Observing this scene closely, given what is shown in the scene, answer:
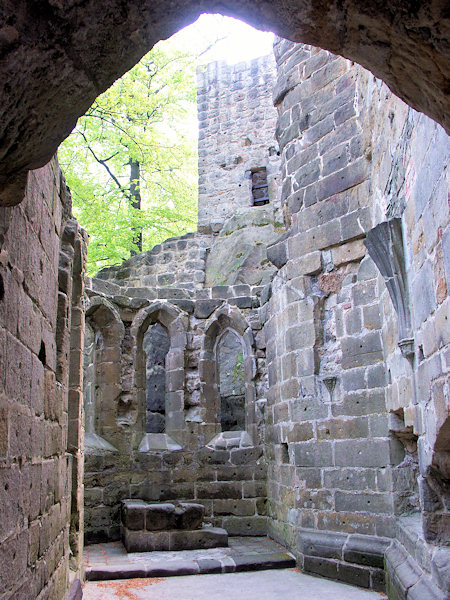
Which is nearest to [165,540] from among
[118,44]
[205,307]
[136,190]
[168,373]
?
[168,373]

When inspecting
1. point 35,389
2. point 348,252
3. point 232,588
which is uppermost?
point 348,252

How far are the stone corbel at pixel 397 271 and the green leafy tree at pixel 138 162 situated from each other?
1037 cm

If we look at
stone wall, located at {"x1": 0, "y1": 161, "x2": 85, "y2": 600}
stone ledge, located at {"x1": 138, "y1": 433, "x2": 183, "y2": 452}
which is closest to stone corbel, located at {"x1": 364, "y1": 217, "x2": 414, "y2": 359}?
stone wall, located at {"x1": 0, "y1": 161, "x2": 85, "y2": 600}

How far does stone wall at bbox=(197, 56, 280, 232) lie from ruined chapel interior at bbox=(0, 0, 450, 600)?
8.05 ft

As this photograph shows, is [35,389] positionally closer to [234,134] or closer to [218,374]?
[218,374]

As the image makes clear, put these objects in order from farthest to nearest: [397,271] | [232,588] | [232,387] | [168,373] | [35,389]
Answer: [232,387] → [168,373] → [232,588] → [397,271] → [35,389]

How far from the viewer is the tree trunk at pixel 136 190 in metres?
16.6

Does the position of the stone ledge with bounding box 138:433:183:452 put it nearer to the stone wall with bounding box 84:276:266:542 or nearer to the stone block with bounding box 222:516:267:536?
the stone wall with bounding box 84:276:266:542

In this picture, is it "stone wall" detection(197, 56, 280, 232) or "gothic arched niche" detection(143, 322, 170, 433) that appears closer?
"gothic arched niche" detection(143, 322, 170, 433)

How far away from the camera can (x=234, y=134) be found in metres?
16.5

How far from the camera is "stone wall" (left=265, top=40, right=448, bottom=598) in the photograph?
4.82 metres

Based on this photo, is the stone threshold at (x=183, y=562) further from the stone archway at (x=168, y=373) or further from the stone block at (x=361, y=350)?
the stone block at (x=361, y=350)

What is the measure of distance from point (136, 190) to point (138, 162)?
0.80m

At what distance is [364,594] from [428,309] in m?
3.05
